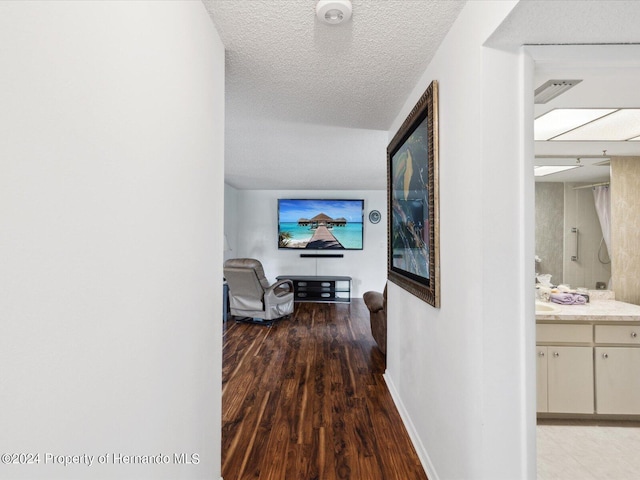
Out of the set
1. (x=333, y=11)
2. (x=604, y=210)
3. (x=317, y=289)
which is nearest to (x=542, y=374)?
(x=604, y=210)

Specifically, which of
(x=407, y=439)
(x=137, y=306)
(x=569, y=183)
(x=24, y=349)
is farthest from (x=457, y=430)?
(x=569, y=183)

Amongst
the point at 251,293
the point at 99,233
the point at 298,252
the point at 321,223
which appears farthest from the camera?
the point at 298,252

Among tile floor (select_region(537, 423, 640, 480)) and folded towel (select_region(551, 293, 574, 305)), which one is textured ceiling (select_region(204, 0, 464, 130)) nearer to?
folded towel (select_region(551, 293, 574, 305))

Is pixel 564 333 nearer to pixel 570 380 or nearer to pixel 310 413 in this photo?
pixel 570 380

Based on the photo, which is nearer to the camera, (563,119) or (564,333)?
(563,119)

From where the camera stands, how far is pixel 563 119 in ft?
7.18

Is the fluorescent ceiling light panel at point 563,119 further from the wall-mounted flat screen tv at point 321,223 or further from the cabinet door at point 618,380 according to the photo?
the wall-mounted flat screen tv at point 321,223

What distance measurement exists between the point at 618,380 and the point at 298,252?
5570mm

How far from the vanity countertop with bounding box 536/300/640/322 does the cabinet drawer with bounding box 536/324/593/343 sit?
0.07 meters

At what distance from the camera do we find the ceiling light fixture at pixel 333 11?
1352mm

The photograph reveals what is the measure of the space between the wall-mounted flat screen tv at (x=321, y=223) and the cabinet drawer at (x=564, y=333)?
4850 mm

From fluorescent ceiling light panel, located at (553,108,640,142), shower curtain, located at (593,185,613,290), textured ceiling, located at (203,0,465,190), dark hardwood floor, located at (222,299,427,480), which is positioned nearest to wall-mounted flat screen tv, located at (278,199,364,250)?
dark hardwood floor, located at (222,299,427,480)

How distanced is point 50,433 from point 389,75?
215cm

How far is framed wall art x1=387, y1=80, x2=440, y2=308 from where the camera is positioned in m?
1.72
